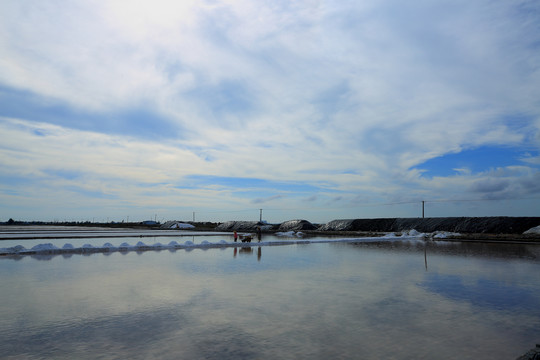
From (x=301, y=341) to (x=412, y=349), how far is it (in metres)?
1.66

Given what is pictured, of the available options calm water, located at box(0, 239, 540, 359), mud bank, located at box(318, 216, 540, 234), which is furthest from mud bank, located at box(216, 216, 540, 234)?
calm water, located at box(0, 239, 540, 359)

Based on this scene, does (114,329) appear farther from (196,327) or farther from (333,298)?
(333,298)

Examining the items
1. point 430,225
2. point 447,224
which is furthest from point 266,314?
point 430,225

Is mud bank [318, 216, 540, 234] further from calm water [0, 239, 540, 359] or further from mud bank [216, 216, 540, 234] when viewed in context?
calm water [0, 239, 540, 359]

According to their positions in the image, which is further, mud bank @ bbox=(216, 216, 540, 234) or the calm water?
mud bank @ bbox=(216, 216, 540, 234)

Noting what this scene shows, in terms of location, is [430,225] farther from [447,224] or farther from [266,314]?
[266,314]

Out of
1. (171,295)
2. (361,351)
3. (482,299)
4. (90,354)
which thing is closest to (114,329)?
(90,354)

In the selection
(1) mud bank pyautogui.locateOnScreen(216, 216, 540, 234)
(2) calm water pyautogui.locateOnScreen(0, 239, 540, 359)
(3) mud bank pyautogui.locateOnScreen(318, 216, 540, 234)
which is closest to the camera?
(2) calm water pyautogui.locateOnScreen(0, 239, 540, 359)

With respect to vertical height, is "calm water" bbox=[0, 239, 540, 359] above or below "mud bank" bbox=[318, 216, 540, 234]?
below

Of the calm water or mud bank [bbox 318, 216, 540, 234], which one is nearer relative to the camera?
the calm water

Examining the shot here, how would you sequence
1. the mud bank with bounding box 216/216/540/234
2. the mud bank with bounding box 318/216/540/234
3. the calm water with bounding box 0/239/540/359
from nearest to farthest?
the calm water with bounding box 0/239/540/359 → the mud bank with bounding box 318/216/540/234 → the mud bank with bounding box 216/216/540/234

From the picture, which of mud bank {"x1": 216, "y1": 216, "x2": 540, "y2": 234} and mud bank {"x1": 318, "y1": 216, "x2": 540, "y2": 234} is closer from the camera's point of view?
mud bank {"x1": 318, "y1": 216, "x2": 540, "y2": 234}

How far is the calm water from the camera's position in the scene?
5211 mm

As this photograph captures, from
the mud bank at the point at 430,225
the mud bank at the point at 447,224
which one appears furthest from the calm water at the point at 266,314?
the mud bank at the point at 430,225
